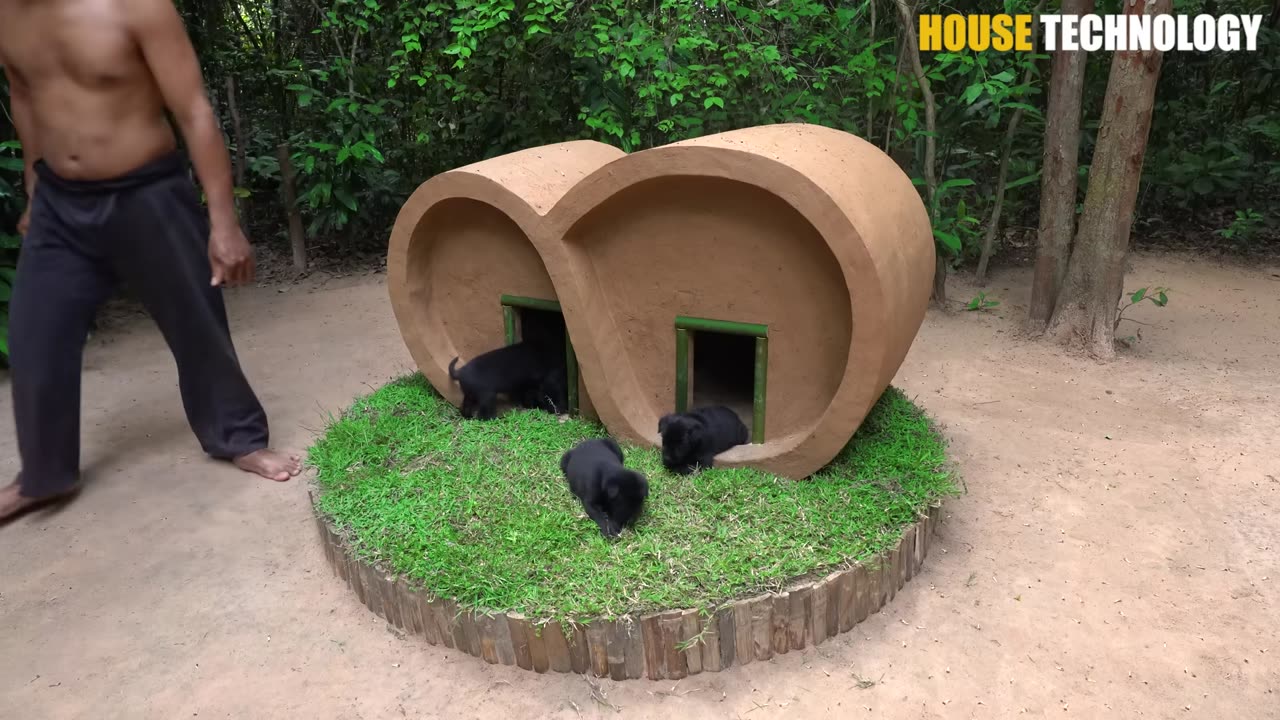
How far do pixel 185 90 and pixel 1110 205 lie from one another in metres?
5.66

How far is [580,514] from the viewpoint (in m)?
3.43

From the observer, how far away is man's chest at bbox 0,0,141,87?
11.5 ft

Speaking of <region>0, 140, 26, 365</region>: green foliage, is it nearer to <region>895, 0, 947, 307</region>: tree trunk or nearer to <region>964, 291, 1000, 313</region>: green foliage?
<region>895, 0, 947, 307</region>: tree trunk

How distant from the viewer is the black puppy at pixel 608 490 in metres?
3.20

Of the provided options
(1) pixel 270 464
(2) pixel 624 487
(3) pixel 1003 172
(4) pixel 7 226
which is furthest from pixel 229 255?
(3) pixel 1003 172

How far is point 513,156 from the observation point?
14.8ft

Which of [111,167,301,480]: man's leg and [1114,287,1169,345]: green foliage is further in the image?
[1114,287,1169,345]: green foliage

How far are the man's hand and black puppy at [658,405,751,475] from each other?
2080 mm

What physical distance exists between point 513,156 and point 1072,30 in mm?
4184

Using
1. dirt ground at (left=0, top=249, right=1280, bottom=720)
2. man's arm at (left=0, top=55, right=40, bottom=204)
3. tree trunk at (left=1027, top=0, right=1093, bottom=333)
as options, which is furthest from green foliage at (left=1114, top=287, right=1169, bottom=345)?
man's arm at (left=0, top=55, right=40, bottom=204)

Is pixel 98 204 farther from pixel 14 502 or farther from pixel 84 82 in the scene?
pixel 14 502

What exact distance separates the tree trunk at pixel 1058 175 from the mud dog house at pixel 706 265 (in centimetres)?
281

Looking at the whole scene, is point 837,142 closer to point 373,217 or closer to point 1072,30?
point 1072,30

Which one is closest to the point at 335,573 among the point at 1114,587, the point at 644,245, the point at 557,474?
the point at 557,474
